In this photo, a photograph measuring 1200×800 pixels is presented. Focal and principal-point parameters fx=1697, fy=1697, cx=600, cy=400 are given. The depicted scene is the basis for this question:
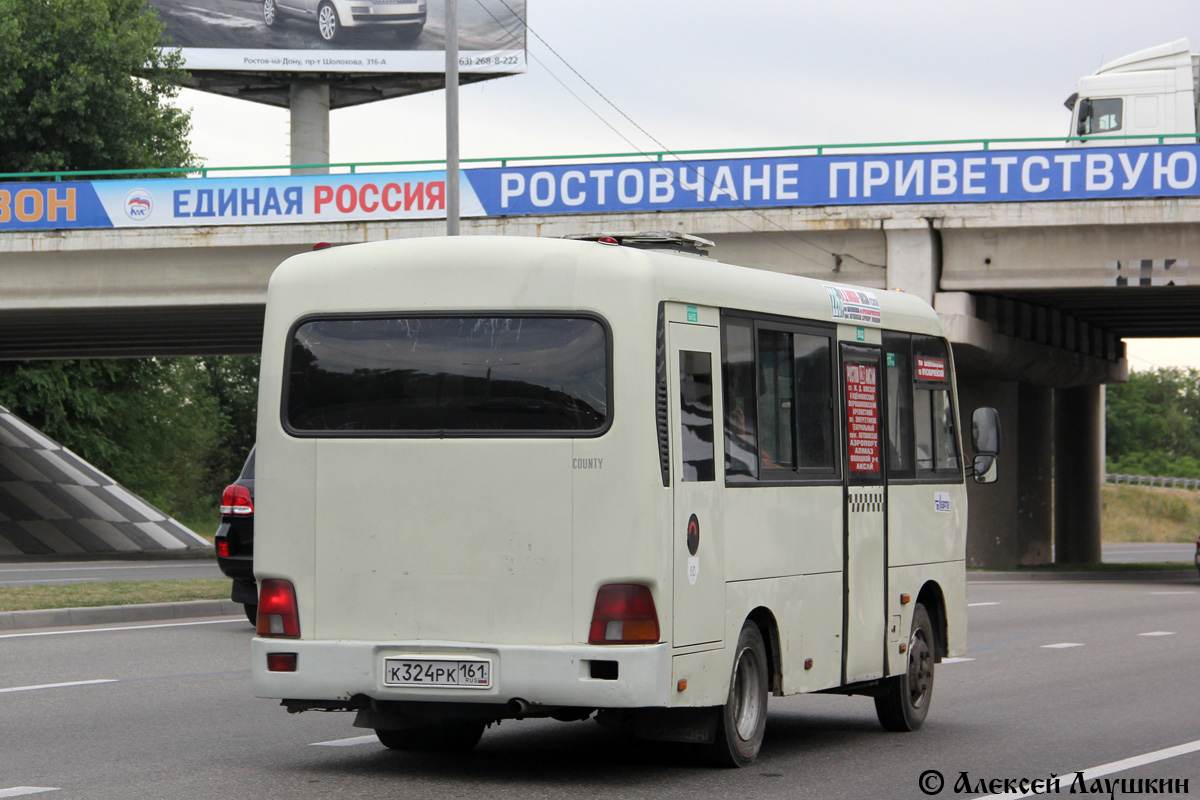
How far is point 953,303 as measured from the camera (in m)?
29.3

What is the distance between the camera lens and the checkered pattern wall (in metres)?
37.6

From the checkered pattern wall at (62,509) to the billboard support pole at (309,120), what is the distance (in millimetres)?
17313

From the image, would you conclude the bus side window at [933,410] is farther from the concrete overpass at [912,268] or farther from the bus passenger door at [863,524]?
the concrete overpass at [912,268]

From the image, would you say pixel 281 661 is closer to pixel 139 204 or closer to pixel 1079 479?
pixel 139 204

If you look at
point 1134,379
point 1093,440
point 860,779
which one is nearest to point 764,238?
point 1093,440

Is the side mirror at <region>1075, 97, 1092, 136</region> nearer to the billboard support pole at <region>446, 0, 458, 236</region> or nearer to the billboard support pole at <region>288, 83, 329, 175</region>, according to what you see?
the billboard support pole at <region>446, 0, 458, 236</region>

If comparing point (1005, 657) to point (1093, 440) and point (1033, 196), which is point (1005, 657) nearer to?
point (1033, 196)

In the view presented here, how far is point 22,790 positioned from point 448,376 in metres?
2.70

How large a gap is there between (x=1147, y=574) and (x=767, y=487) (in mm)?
28189

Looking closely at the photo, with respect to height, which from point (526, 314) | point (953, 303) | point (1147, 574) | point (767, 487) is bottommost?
point (1147, 574)


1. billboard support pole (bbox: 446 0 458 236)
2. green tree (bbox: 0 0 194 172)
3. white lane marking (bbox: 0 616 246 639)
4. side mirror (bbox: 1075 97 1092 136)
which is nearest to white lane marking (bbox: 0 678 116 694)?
white lane marking (bbox: 0 616 246 639)

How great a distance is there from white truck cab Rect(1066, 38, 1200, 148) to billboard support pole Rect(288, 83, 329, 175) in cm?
2976

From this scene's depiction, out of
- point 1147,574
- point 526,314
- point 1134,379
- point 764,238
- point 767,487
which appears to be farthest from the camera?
point 1134,379

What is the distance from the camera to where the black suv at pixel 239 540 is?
15320 millimetres
